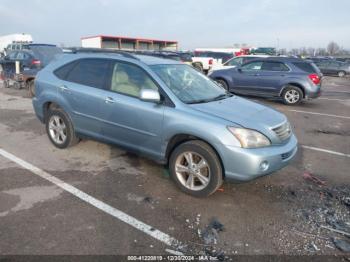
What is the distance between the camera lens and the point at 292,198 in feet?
13.3

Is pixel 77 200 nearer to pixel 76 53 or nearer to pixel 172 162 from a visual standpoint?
pixel 172 162

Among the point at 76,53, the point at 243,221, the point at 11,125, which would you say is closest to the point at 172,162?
the point at 243,221

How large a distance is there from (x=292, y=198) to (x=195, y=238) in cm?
165

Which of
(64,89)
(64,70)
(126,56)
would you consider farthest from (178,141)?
(64,70)

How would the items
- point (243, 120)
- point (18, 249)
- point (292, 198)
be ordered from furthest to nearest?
point (292, 198) < point (243, 120) < point (18, 249)

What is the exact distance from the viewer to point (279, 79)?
1130 cm

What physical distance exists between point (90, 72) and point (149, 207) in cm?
253

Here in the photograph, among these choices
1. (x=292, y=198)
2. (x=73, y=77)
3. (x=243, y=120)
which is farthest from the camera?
(x=73, y=77)

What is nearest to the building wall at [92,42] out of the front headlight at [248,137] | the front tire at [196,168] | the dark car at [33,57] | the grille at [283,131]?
the dark car at [33,57]

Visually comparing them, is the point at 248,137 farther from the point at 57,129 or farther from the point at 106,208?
the point at 57,129

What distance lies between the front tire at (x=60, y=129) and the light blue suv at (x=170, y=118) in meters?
0.02

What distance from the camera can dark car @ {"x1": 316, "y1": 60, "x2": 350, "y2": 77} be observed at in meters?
29.7

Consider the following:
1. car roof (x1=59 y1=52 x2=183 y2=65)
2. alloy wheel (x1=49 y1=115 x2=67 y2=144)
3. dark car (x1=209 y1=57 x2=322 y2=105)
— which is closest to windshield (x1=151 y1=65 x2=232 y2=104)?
car roof (x1=59 y1=52 x2=183 y2=65)

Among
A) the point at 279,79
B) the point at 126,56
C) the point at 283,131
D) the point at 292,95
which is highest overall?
the point at 126,56
